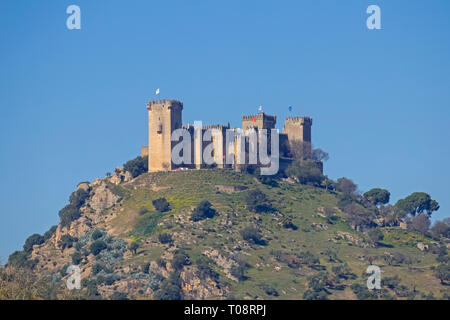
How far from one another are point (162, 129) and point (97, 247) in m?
17.5

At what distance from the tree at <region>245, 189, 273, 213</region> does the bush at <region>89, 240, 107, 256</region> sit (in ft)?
58.4

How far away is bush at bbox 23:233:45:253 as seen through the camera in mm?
110100

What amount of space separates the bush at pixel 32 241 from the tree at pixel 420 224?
45.5m

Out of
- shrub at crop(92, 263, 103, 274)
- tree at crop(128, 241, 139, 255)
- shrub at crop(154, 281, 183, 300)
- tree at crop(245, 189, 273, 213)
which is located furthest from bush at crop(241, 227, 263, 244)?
shrub at crop(92, 263, 103, 274)

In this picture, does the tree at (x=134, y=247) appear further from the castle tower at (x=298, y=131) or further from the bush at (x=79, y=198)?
the castle tower at (x=298, y=131)

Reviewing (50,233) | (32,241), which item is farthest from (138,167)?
(32,241)

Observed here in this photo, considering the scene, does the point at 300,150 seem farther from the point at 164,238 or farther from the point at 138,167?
the point at 164,238

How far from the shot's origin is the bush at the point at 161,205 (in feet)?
344

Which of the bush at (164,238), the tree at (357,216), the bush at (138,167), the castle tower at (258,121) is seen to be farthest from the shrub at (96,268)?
the tree at (357,216)
